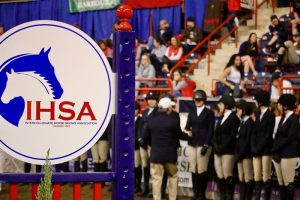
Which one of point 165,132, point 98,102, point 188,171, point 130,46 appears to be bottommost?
point 188,171

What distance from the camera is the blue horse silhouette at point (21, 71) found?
3.14 metres

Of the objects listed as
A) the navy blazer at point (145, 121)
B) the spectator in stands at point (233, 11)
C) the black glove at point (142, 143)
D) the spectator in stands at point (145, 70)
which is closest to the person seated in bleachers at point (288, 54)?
the spectator in stands at point (233, 11)

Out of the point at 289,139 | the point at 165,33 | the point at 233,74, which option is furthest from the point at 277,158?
the point at 165,33

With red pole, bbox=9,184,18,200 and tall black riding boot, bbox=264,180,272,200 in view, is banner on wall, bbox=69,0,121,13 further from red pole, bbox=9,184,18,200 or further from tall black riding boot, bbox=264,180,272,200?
red pole, bbox=9,184,18,200

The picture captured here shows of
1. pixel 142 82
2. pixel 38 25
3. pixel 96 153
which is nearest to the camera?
pixel 38 25

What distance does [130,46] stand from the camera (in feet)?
10.8

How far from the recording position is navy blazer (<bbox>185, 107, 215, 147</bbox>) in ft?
32.0

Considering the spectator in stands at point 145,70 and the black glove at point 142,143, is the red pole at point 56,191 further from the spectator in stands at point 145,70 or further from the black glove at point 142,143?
the spectator in stands at point 145,70

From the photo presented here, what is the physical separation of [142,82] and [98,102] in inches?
460

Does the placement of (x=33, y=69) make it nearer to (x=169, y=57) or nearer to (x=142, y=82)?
(x=142, y=82)

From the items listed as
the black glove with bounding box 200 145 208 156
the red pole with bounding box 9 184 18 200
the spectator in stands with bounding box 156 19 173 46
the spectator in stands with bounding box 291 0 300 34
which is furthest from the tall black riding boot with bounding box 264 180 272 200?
the spectator in stands with bounding box 156 19 173 46

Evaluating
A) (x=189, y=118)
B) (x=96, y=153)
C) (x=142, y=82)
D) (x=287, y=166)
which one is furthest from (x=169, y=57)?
(x=287, y=166)

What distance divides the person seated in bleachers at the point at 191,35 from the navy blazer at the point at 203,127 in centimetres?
672

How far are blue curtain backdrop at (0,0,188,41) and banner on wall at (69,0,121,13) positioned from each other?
17 centimetres
